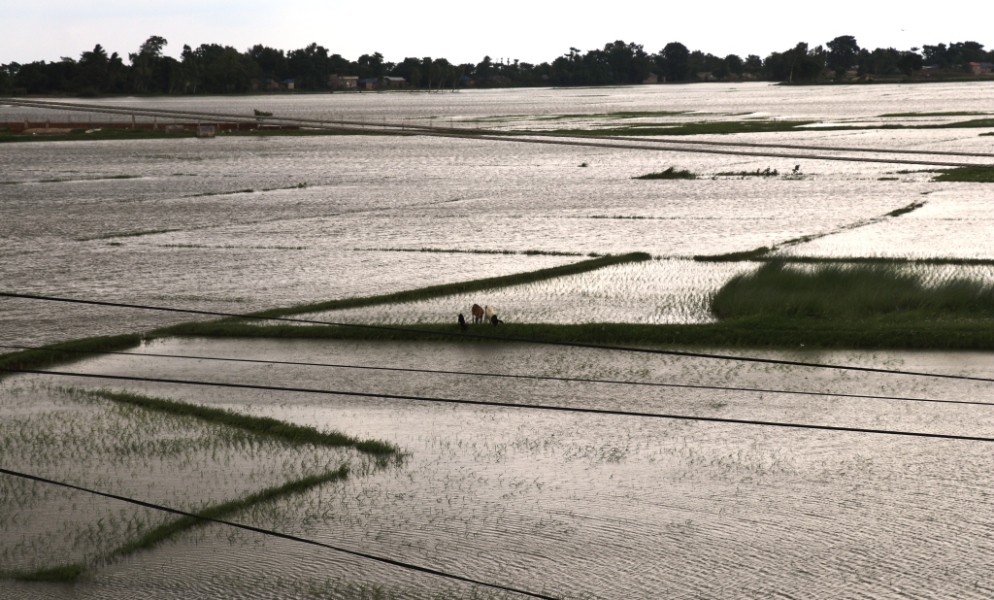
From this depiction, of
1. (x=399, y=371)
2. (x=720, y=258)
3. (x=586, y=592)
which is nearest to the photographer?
(x=586, y=592)

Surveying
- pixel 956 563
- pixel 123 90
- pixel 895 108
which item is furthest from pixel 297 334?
pixel 123 90

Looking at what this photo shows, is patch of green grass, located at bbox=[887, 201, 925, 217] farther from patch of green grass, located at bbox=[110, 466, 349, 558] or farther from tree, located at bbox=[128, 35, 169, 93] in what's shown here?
tree, located at bbox=[128, 35, 169, 93]

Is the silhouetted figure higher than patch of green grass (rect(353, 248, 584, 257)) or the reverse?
higher

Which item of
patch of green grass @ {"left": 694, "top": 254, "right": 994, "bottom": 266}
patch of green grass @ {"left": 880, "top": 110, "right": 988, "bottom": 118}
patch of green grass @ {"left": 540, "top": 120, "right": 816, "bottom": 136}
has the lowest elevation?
patch of green grass @ {"left": 694, "top": 254, "right": 994, "bottom": 266}

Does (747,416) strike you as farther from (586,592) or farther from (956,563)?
(586,592)

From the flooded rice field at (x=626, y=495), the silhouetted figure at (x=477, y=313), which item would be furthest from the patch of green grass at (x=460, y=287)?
the flooded rice field at (x=626, y=495)

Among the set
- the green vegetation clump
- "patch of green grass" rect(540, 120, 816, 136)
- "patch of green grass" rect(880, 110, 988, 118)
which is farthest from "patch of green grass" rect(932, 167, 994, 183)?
"patch of green grass" rect(880, 110, 988, 118)

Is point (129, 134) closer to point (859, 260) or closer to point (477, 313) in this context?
point (859, 260)
